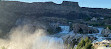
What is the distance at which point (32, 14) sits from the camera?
108ft

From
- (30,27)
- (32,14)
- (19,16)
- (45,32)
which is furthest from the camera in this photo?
(32,14)

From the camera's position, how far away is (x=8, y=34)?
72.1 feet

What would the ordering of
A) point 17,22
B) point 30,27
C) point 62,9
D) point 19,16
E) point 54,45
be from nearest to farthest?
1. point 54,45
2. point 30,27
3. point 17,22
4. point 19,16
5. point 62,9

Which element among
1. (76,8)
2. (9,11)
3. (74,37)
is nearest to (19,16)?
(9,11)

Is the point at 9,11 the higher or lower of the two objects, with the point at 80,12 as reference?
higher

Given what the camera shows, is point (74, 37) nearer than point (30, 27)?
Yes

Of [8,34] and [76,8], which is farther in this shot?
[76,8]

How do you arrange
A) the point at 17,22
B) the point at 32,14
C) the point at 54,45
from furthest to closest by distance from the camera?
the point at 32,14, the point at 17,22, the point at 54,45

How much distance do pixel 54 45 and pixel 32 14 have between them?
1811 cm

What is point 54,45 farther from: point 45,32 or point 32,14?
point 32,14

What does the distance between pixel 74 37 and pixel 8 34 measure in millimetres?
11360

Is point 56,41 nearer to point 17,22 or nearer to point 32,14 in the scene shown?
point 17,22

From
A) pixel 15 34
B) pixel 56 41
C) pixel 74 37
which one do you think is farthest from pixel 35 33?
pixel 74 37

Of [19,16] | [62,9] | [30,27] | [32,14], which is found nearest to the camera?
[30,27]
